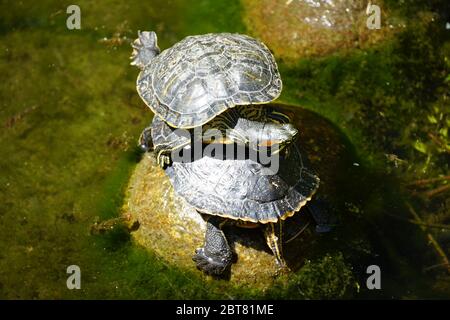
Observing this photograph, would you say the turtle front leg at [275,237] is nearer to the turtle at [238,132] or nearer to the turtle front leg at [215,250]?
the turtle front leg at [215,250]

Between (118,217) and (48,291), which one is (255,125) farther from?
(48,291)

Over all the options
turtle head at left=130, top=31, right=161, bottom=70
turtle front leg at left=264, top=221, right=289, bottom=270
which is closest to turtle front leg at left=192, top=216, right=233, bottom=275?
turtle front leg at left=264, top=221, right=289, bottom=270

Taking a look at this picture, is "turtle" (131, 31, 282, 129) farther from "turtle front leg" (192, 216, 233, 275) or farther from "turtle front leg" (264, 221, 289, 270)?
"turtle front leg" (264, 221, 289, 270)

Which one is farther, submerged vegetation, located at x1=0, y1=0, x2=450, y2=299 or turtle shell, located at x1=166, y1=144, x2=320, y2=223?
submerged vegetation, located at x1=0, y1=0, x2=450, y2=299

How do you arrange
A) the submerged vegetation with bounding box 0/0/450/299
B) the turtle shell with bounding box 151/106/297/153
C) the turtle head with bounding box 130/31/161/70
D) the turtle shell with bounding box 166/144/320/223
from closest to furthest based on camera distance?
1. the turtle shell with bounding box 166/144/320/223
2. the turtle shell with bounding box 151/106/297/153
3. the submerged vegetation with bounding box 0/0/450/299
4. the turtle head with bounding box 130/31/161/70

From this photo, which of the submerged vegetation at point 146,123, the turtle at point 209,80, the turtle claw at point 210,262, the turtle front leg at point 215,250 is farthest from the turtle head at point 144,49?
the turtle claw at point 210,262

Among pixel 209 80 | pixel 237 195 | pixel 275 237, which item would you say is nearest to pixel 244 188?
pixel 237 195
